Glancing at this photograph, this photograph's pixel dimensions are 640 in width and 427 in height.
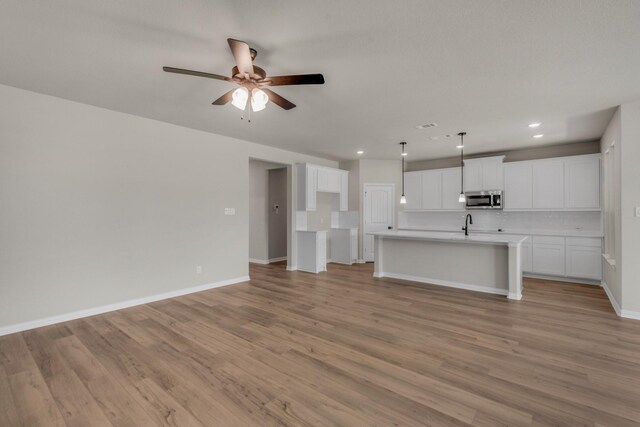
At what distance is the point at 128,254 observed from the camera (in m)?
4.09

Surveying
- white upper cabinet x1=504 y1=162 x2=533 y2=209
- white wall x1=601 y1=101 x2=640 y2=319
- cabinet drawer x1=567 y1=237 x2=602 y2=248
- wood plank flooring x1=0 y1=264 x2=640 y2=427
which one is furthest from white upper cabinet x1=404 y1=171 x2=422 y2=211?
white wall x1=601 y1=101 x2=640 y2=319

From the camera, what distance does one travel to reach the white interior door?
24.9ft

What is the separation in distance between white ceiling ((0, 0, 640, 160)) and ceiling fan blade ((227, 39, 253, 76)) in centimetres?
21

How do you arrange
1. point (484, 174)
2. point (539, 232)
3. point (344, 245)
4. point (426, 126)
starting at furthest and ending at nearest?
1. point (344, 245)
2. point (484, 174)
3. point (539, 232)
4. point (426, 126)

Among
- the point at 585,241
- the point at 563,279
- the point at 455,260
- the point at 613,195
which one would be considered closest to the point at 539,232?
the point at 585,241

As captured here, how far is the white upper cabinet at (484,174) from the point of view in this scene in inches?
245

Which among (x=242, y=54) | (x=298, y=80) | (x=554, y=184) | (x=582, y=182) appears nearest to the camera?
(x=242, y=54)

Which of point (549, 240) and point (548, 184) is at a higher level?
point (548, 184)

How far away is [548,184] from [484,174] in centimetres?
112

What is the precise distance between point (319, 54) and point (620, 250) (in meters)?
4.23

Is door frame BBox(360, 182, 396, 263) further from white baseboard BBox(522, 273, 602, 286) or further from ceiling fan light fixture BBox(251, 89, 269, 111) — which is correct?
ceiling fan light fixture BBox(251, 89, 269, 111)

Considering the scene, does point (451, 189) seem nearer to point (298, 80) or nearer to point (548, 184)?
point (548, 184)

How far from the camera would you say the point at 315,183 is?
664 cm

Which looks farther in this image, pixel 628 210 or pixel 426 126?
pixel 426 126
